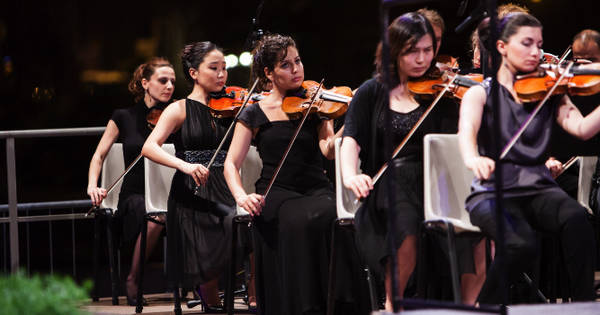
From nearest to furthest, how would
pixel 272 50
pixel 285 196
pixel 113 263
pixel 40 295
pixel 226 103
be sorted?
pixel 40 295, pixel 285 196, pixel 272 50, pixel 226 103, pixel 113 263

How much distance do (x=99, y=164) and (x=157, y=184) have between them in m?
0.50

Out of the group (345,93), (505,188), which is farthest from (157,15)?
(505,188)

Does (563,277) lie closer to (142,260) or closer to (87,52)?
(142,260)

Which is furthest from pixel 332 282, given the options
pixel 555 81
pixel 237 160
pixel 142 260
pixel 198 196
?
pixel 142 260

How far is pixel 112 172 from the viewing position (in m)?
3.74

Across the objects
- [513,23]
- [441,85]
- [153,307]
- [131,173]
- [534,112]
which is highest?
[513,23]

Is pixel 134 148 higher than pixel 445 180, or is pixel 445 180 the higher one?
pixel 134 148

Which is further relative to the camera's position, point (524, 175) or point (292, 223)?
point (292, 223)

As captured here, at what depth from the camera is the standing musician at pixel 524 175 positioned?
1.80 m

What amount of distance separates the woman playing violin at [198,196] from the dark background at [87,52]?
2.56m

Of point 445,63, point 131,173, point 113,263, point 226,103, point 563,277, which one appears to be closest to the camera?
point 445,63

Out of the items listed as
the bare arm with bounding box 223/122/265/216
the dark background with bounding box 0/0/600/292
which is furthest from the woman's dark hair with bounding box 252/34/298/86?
the dark background with bounding box 0/0/600/292

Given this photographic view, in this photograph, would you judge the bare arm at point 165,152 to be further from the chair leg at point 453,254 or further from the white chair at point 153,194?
the chair leg at point 453,254

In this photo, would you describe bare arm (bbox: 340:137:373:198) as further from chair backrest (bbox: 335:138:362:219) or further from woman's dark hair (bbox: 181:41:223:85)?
woman's dark hair (bbox: 181:41:223:85)
